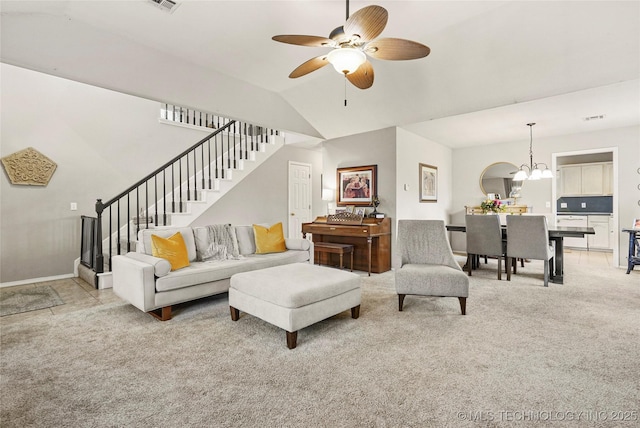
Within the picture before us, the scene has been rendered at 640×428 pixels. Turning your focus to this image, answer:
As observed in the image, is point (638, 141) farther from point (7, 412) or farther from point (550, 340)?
point (7, 412)

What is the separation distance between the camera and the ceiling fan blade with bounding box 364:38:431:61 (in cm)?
211

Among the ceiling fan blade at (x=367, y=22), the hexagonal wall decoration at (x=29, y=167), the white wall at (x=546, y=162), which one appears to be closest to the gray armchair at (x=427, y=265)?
the ceiling fan blade at (x=367, y=22)

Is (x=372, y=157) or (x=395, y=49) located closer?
(x=395, y=49)

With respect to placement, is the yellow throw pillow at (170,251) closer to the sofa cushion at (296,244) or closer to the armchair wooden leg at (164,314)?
the armchair wooden leg at (164,314)

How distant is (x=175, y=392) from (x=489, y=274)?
14.9 ft

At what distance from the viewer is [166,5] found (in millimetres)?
2639

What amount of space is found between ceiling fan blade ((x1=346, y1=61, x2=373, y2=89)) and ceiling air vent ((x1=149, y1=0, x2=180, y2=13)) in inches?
63.5

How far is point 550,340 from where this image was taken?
7.96ft

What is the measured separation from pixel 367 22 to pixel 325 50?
5.73ft

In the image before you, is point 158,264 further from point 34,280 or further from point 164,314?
point 34,280

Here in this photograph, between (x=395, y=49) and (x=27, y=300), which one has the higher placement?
(x=395, y=49)

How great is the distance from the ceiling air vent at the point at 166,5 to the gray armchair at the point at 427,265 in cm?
304

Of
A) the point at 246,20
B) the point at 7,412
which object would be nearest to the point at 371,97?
the point at 246,20

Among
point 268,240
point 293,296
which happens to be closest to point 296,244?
point 268,240
